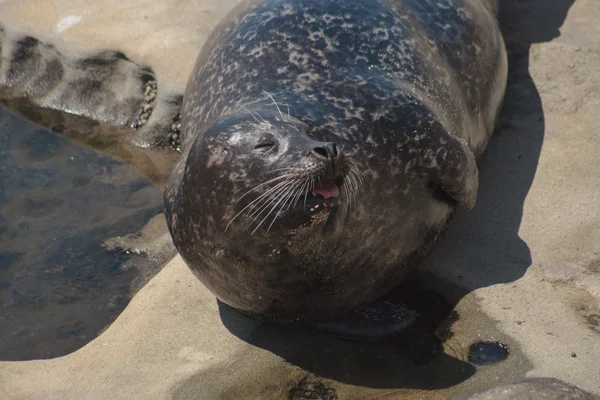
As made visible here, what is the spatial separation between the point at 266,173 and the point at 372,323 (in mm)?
1159

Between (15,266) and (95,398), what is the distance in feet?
5.37

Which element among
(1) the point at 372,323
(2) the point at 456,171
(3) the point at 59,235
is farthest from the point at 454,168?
(3) the point at 59,235

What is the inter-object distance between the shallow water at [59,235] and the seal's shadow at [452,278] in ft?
3.06

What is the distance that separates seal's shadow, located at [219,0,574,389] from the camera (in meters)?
4.68

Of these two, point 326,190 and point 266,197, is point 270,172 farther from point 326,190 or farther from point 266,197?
point 326,190

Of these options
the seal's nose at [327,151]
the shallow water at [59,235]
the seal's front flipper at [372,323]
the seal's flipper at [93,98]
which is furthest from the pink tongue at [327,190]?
the seal's flipper at [93,98]

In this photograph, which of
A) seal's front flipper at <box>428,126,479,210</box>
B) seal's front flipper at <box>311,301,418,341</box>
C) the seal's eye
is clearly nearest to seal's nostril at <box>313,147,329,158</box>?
the seal's eye

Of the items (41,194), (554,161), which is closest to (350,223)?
(554,161)

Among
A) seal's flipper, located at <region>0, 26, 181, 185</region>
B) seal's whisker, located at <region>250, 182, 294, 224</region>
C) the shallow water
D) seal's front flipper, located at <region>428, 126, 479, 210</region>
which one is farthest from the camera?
seal's flipper, located at <region>0, 26, 181, 185</region>

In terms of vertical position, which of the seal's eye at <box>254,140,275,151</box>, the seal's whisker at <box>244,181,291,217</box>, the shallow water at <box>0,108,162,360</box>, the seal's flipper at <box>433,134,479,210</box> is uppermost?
the seal's eye at <box>254,140,275,151</box>

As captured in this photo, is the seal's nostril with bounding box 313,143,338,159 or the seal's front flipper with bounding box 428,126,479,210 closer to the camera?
the seal's nostril with bounding box 313,143,338,159

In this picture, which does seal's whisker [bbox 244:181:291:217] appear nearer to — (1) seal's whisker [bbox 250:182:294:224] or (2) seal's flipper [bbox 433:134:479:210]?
(1) seal's whisker [bbox 250:182:294:224]

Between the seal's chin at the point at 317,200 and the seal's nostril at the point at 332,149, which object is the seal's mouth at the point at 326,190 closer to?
the seal's chin at the point at 317,200

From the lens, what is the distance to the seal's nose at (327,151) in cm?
419
